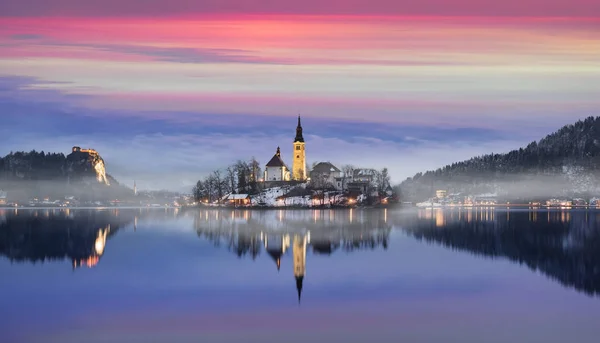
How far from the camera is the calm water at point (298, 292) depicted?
25719 mm

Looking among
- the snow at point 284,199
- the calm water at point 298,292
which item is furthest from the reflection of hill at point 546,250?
the snow at point 284,199

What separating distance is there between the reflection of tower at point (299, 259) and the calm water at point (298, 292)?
0.44 feet

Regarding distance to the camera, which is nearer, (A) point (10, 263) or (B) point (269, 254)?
(A) point (10, 263)

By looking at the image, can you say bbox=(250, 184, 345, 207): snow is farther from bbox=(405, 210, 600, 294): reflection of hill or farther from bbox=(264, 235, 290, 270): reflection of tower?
bbox=(264, 235, 290, 270): reflection of tower

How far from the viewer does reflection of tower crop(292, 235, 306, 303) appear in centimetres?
3923

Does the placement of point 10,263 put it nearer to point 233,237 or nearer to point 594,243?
point 233,237

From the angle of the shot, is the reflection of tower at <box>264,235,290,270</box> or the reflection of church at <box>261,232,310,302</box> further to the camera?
the reflection of tower at <box>264,235,290,270</box>

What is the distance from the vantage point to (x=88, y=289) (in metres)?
35.4

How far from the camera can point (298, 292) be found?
3534 centimetres

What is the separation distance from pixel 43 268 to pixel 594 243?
46.6 metres

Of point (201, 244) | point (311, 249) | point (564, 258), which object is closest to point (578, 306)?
point (564, 258)

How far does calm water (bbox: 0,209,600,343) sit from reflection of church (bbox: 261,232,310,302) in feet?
0.51

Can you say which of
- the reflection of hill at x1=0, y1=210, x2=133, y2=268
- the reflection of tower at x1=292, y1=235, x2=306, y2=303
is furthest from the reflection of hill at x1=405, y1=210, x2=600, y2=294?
the reflection of hill at x1=0, y1=210, x2=133, y2=268

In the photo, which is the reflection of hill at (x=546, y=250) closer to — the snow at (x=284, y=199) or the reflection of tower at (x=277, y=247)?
the reflection of tower at (x=277, y=247)
